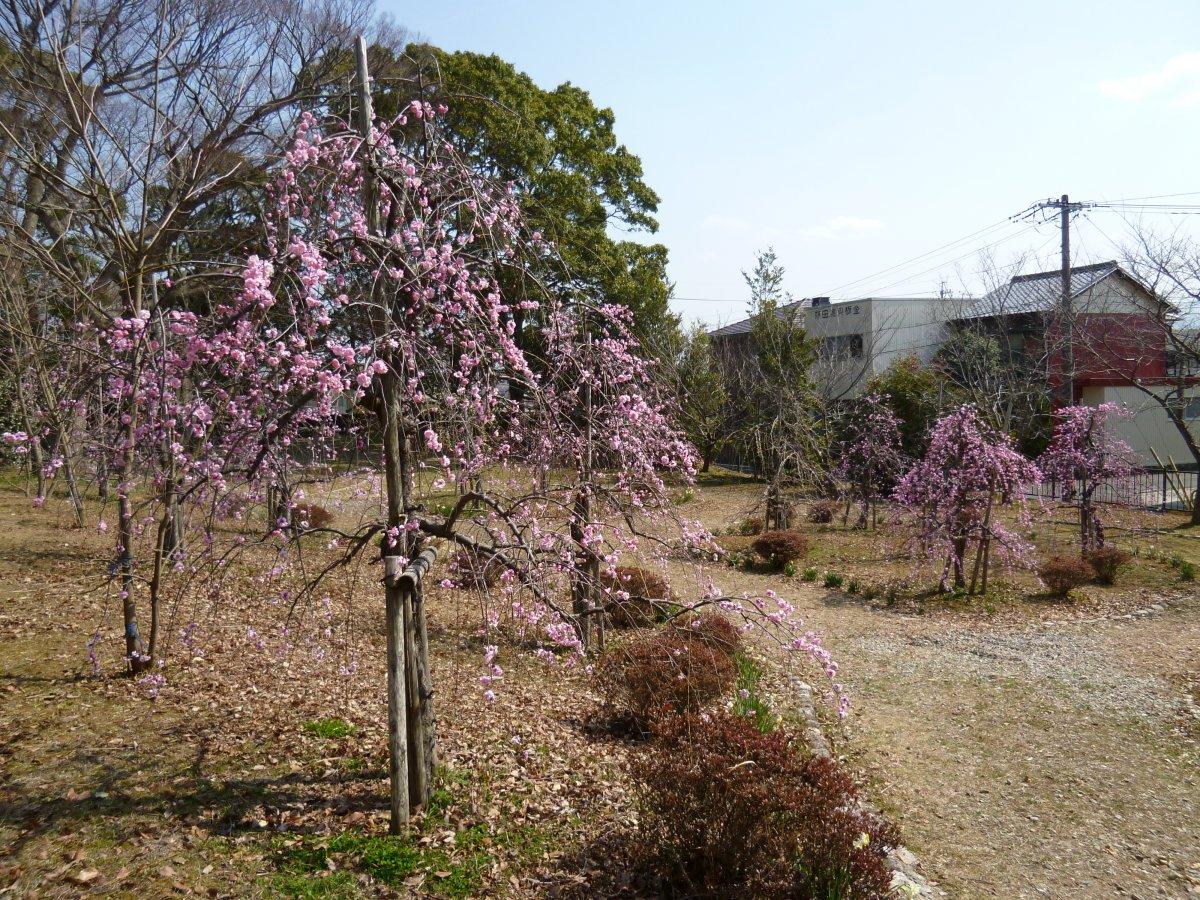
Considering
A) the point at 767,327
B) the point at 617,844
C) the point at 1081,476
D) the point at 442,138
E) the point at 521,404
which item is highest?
the point at 767,327

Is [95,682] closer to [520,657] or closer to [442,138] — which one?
[520,657]

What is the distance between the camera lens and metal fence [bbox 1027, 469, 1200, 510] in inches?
620

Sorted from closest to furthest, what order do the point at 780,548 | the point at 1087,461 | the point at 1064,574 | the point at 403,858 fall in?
the point at 403,858
the point at 1064,574
the point at 1087,461
the point at 780,548

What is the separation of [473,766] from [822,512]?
13179 mm

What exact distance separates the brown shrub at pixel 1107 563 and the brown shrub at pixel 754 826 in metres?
9.33

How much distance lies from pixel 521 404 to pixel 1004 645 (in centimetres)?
670

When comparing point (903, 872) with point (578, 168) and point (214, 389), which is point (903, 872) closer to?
point (214, 389)

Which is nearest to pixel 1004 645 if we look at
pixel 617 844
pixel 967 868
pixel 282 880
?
pixel 967 868

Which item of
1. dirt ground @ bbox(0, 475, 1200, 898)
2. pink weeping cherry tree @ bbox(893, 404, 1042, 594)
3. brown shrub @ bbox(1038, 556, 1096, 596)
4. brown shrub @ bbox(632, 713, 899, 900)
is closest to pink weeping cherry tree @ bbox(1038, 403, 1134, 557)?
brown shrub @ bbox(1038, 556, 1096, 596)

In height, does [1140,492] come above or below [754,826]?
above

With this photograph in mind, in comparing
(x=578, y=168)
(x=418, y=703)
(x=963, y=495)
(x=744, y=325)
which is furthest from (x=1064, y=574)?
(x=744, y=325)

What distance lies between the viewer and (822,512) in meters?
16.6

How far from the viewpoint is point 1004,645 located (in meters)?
8.61

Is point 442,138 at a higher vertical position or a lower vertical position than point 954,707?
higher
